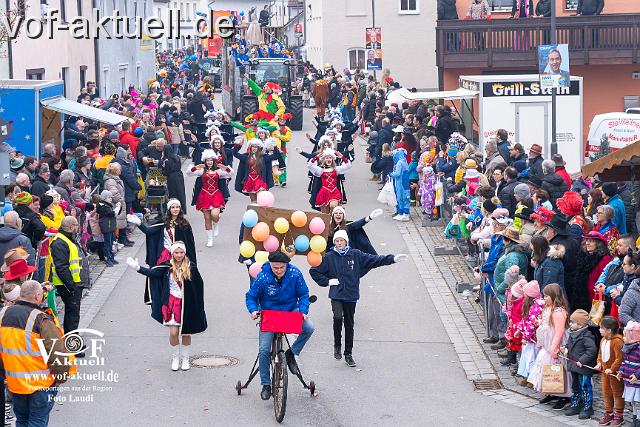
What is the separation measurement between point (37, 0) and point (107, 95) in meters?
12.1

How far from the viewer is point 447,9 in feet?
132

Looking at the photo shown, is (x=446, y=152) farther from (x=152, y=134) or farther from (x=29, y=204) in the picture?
(x=29, y=204)

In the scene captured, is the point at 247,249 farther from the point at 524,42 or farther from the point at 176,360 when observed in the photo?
the point at 524,42

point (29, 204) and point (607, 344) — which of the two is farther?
point (29, 204)

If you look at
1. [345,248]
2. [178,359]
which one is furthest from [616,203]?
[178,359]

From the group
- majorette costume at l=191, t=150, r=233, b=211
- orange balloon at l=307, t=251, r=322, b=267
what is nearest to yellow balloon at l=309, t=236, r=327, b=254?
orange balloon at l=307, t=251, r=322, b=267

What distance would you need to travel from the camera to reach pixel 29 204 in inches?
574

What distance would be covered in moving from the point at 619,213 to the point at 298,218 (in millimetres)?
4107

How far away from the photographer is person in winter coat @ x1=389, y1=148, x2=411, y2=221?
2225 centimetres

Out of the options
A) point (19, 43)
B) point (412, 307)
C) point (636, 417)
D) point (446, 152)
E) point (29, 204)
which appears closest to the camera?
point (636, 417)

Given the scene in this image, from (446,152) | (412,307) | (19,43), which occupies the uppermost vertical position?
(19,43)

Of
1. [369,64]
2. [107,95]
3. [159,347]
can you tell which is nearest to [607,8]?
[369,64]

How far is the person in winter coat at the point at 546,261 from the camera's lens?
12.2 meters

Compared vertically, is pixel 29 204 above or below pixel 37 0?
below
